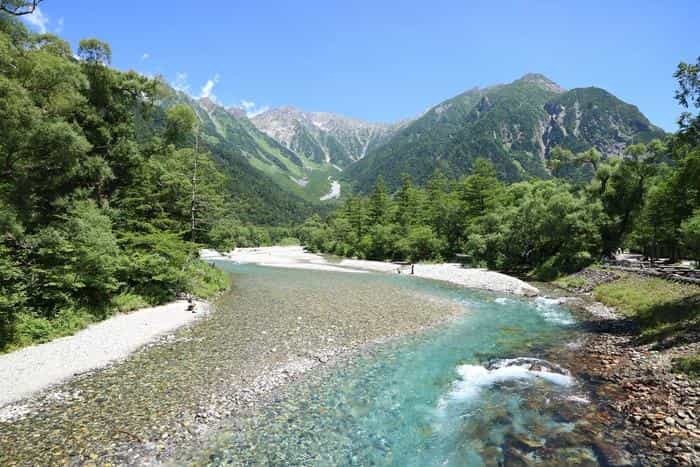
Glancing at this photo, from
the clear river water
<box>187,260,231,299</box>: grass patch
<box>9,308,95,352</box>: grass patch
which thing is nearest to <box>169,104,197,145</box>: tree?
<box>187,260,231,299</box>: grass patch

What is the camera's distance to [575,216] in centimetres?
3538

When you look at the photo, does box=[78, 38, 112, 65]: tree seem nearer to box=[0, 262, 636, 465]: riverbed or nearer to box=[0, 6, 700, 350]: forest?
box=[0, 6, 700, 350]: forest

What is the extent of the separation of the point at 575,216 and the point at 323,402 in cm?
3487

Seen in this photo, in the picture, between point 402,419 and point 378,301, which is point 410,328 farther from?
point 402,419

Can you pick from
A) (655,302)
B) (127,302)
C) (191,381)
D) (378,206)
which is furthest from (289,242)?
(191,381)

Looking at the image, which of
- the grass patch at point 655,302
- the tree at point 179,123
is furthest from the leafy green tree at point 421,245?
the tree at point 179,123

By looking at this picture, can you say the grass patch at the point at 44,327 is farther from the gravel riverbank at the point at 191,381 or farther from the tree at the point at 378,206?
the tree at the point at 378,206

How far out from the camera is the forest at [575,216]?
63.1 feet

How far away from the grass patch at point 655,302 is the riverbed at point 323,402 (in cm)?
347

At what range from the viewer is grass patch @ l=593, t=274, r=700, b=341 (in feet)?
49.0

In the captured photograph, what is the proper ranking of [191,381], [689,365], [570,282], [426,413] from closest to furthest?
[426,413], [689,365], [191,381], [570,282]

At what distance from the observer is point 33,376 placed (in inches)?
436

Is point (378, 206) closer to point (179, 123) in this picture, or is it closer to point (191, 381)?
point (179, 123)

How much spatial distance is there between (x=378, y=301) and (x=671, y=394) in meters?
17.4
